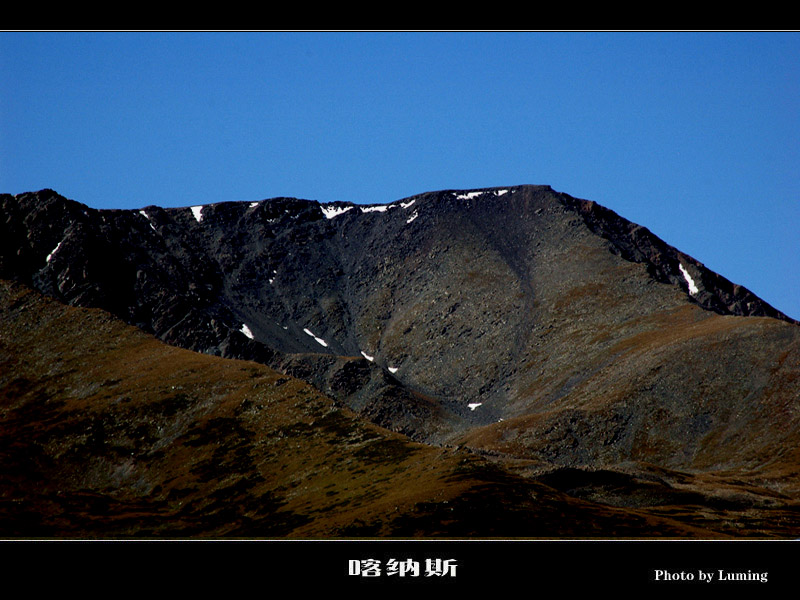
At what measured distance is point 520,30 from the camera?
3112cm

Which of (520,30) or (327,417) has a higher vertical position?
(520,30)

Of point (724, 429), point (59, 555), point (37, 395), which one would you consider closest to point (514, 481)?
point (59, 555)

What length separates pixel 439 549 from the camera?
32094 mm

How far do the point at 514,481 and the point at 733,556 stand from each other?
48.9m

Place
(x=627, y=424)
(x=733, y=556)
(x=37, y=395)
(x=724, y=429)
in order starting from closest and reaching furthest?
(x=733, y=556) → (x=37, y=395) → (x=724, y=429) → (x=627, y=424)

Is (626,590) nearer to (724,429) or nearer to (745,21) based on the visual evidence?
(745,21)

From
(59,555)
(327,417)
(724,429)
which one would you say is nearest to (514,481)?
(327,417)

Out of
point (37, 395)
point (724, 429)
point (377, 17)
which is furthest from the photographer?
point (724, 429)

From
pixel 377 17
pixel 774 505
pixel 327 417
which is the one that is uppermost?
pixel 377 17

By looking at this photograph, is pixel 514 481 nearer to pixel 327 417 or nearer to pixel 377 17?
pixel 327 417

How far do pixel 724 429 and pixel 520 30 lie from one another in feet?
543

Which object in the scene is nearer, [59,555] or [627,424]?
[59,555]

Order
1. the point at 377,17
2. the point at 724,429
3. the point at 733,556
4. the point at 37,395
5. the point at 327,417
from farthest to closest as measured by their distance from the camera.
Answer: the point at 724,429 → the point at 37,395 → the point at 327,417 → the point at 733,556 → the point at 377,17

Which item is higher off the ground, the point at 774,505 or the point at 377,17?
the point at 377,17
